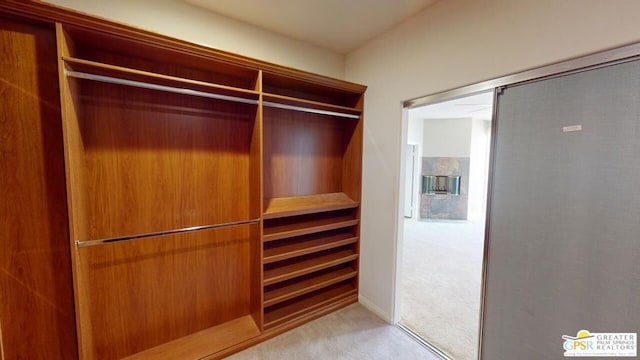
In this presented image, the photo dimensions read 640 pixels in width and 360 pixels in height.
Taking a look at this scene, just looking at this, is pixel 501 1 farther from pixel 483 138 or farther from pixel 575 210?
pixel 483 138

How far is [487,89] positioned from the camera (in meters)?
1.57

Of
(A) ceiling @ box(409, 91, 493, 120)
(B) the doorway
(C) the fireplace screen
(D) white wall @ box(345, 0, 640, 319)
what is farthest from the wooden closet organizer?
(C) the fireplace screen

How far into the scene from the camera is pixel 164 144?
5.98 feet

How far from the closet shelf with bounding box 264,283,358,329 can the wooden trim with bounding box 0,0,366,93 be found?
2.14 m

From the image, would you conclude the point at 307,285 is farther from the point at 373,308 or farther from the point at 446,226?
the point at 446,226

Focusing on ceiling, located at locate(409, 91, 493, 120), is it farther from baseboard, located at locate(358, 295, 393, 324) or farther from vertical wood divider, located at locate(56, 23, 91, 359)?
vertical wood divider, located at locate(56, 23, 91, 359)

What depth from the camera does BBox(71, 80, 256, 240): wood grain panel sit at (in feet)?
5.28

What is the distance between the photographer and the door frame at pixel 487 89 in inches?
43.6

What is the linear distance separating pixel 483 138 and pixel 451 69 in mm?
5977

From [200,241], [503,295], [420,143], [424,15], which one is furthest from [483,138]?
[200,241]

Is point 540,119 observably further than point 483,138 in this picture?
No

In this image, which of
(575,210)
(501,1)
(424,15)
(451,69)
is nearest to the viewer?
(575,210)

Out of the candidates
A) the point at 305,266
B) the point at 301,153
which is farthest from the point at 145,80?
the point at 305,266

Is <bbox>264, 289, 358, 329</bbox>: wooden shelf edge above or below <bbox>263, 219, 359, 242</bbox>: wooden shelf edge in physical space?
below
